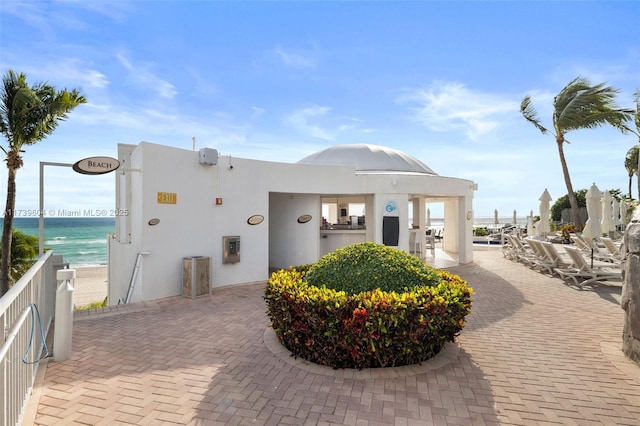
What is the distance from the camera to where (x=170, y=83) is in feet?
31.2

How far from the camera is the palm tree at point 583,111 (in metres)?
18.1

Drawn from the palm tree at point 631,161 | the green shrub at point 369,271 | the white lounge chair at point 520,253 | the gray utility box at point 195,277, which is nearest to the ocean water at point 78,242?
the palm tree at point 631,161

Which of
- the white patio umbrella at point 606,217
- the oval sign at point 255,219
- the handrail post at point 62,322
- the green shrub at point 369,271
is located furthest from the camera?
the white patio umbrella at point 606,217

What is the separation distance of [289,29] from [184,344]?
7300 mm

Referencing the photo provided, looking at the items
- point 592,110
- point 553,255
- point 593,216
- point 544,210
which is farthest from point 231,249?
point 592,110

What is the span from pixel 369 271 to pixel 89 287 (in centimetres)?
1917

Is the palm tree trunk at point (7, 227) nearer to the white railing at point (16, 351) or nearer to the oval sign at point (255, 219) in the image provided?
the oval sign at point (255, 219)

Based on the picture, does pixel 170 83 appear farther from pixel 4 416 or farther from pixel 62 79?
pixel 4 416

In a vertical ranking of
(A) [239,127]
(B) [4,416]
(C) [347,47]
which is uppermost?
(C) [347,47]

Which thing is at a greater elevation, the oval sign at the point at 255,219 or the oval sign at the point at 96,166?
the oval sign at the point at 96,166

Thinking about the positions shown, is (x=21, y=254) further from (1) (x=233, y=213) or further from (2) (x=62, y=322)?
(2) (x=62, y=322)

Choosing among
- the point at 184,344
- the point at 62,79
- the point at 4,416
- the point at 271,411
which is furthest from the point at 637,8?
the point at 62,79

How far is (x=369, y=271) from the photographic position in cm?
445

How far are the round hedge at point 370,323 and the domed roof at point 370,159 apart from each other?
942cm
